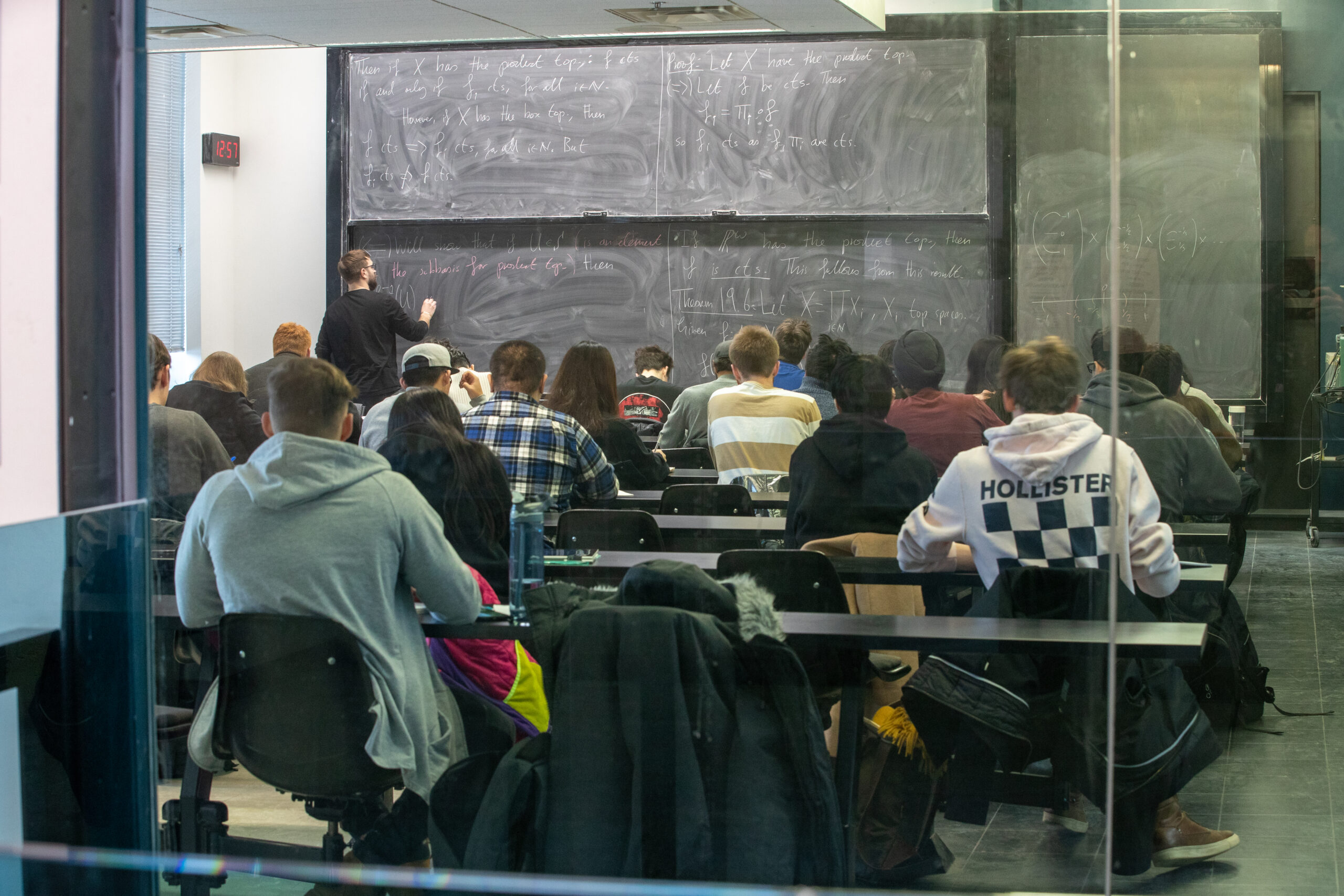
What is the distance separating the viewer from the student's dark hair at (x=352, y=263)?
267cm

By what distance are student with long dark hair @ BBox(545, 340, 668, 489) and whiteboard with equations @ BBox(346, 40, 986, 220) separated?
0.33m

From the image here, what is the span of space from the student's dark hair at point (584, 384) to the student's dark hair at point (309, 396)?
46 cm

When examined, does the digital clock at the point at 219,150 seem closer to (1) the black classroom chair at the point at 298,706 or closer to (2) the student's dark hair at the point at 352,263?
(2) the student's dark hair at the point at 352,263

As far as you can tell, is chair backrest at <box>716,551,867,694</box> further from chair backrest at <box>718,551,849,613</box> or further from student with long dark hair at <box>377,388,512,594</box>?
student with long dark hair at <box>377,388,512,594</box>

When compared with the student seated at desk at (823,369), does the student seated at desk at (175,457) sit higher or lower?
lower

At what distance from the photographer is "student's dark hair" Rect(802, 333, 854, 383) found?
2.43 m

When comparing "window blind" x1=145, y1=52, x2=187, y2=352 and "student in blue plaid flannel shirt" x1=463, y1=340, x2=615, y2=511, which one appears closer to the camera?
"window blind" x1=145, y1=52, x2=187, y2=352

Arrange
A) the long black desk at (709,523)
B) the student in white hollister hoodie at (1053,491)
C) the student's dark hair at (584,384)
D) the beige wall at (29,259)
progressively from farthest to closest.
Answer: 1. the student's dark hair at (584,384)
2. the long black desk at (709,523)
3. the student in white hollister hoodie at (1053,491)
4. the beige wall at (29,259)

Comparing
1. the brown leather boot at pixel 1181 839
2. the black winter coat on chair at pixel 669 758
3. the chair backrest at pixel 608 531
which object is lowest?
the brown leather boot at pixel 1181 839

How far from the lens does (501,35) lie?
8.23 ft

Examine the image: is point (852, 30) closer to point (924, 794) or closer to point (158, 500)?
point (924, 794)

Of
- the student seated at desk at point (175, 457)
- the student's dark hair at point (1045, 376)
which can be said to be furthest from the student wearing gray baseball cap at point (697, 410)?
the student seated at desk at point (175, 457)

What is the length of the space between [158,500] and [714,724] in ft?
4.39

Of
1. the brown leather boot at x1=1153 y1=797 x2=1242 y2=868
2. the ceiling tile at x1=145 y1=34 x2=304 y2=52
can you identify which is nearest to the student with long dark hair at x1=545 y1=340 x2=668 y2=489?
the ceiling tile at x1=145 y1=34 x2=304 y2=52
